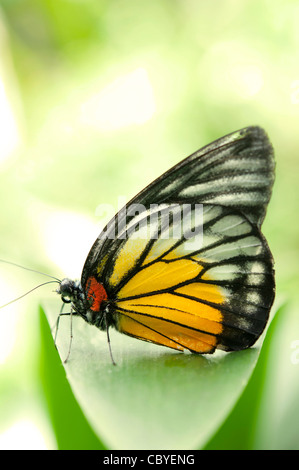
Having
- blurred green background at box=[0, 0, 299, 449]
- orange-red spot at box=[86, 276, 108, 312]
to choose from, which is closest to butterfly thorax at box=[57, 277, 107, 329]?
orange-red spot at box=[86, 276, 108, 312]

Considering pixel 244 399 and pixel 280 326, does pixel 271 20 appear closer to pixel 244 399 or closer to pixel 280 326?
pixel 280 326

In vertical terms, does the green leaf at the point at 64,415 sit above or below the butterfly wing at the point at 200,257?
below

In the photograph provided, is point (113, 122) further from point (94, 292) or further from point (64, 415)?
point (64, 415)

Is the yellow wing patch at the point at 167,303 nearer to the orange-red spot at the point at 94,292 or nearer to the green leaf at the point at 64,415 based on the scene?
the orange-red spot at the point at 94,292

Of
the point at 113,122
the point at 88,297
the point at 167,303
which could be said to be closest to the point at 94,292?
the point at 88,297

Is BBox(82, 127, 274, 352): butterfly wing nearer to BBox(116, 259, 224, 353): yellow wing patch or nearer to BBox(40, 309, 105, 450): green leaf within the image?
BBox(116, 259, 224, 353): yellow wing patch

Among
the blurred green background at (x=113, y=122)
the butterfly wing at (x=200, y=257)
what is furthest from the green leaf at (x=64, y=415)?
the butterfly wing at (x=200, y=257)

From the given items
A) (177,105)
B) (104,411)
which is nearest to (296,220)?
(177,105)

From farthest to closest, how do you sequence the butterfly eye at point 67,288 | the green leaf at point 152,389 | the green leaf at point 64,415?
the butterfly eye at point 67,288 < the green leaf at point 64,415 < the green leaf at point 152,389
